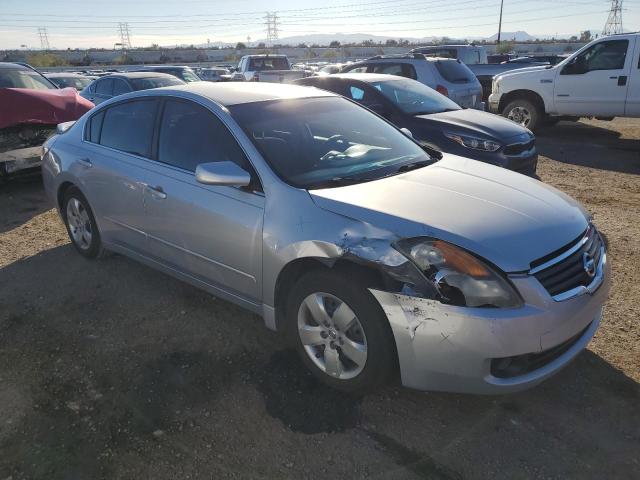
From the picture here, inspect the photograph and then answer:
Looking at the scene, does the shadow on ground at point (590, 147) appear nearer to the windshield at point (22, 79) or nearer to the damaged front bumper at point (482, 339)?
the damaged front bumper at point (482, 339)

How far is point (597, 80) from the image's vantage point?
33.6 ft

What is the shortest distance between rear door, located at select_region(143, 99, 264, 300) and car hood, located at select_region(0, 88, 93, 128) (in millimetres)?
4140

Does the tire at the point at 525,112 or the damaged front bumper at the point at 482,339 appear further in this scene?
the tire at the point at 525,112

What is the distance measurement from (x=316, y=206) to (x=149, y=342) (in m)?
1.58

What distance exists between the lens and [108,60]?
6316 cm

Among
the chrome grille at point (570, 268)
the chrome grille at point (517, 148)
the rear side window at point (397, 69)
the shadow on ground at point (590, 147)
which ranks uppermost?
the rear side window at point (397, 69)

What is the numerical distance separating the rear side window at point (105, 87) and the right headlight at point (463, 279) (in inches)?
413

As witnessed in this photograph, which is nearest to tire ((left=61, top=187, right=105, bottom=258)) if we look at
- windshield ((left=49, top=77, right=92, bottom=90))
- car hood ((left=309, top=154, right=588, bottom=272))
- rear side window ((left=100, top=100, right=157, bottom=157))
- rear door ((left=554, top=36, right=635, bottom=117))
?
rear side window ((left=100, top=100, right=157, bottom=157))

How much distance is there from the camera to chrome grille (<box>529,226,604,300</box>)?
8.29ft

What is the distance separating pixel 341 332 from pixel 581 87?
9.89 m

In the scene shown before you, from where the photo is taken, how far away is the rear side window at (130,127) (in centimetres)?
397

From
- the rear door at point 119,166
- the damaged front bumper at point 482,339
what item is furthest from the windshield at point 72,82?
the damaged front bumper at point 482,339

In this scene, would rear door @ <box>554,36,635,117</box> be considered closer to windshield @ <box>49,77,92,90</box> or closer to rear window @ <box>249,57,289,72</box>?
rear window @ <box>249,57,289,72</box>

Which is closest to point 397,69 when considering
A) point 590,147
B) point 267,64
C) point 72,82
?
point 590,147
